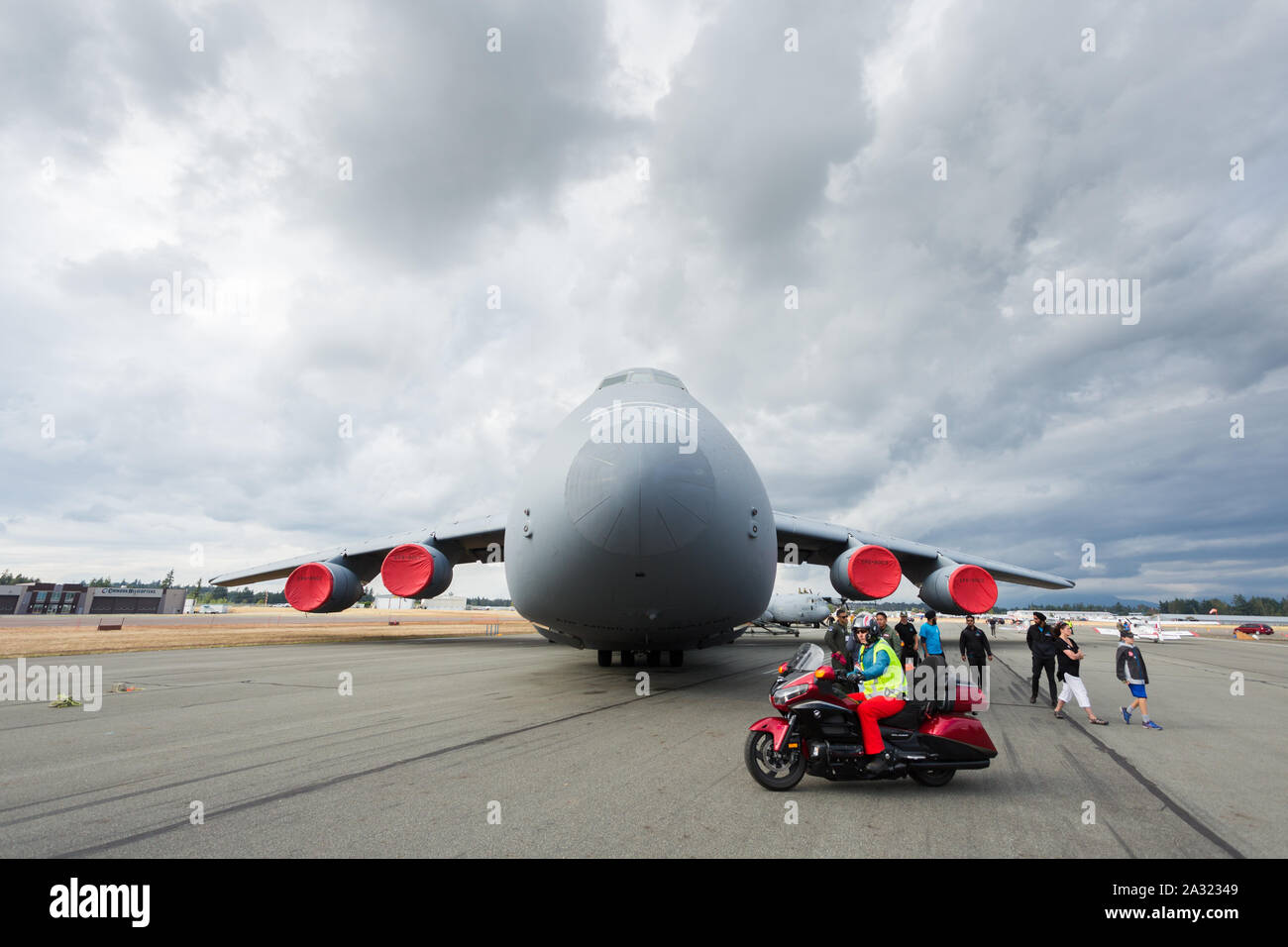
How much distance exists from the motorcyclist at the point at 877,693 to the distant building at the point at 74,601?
8104 centimetres

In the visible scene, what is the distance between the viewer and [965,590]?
581 inches

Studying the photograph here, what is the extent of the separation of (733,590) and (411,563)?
816cm

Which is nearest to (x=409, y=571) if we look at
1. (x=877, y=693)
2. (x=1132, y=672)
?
(x=877, y=693)

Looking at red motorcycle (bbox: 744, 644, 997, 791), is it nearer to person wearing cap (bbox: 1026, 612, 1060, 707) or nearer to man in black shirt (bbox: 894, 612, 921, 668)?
person wearing cap (bbox: 1026, 612, 1060, 707)

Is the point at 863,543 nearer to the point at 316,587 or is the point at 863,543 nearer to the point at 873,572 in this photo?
the point at 873,572

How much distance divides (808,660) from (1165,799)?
8.86 ft

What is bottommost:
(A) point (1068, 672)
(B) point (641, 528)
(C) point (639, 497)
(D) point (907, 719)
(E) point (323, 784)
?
(A) point (1068, 672)

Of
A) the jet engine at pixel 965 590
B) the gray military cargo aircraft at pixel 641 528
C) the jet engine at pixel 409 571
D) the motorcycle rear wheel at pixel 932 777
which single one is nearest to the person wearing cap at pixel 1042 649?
the gray military cargo aircraft at pixel 641 528

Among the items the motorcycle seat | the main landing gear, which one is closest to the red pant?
the motorcycle seat

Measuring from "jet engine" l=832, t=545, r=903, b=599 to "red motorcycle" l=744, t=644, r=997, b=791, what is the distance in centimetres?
688

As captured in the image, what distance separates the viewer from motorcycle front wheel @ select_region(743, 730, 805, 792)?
457 centimetres

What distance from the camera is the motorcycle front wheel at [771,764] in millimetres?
4566

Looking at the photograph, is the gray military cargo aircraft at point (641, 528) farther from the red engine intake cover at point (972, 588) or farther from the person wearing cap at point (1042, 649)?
the red engine intake cover at point (972, 588)
